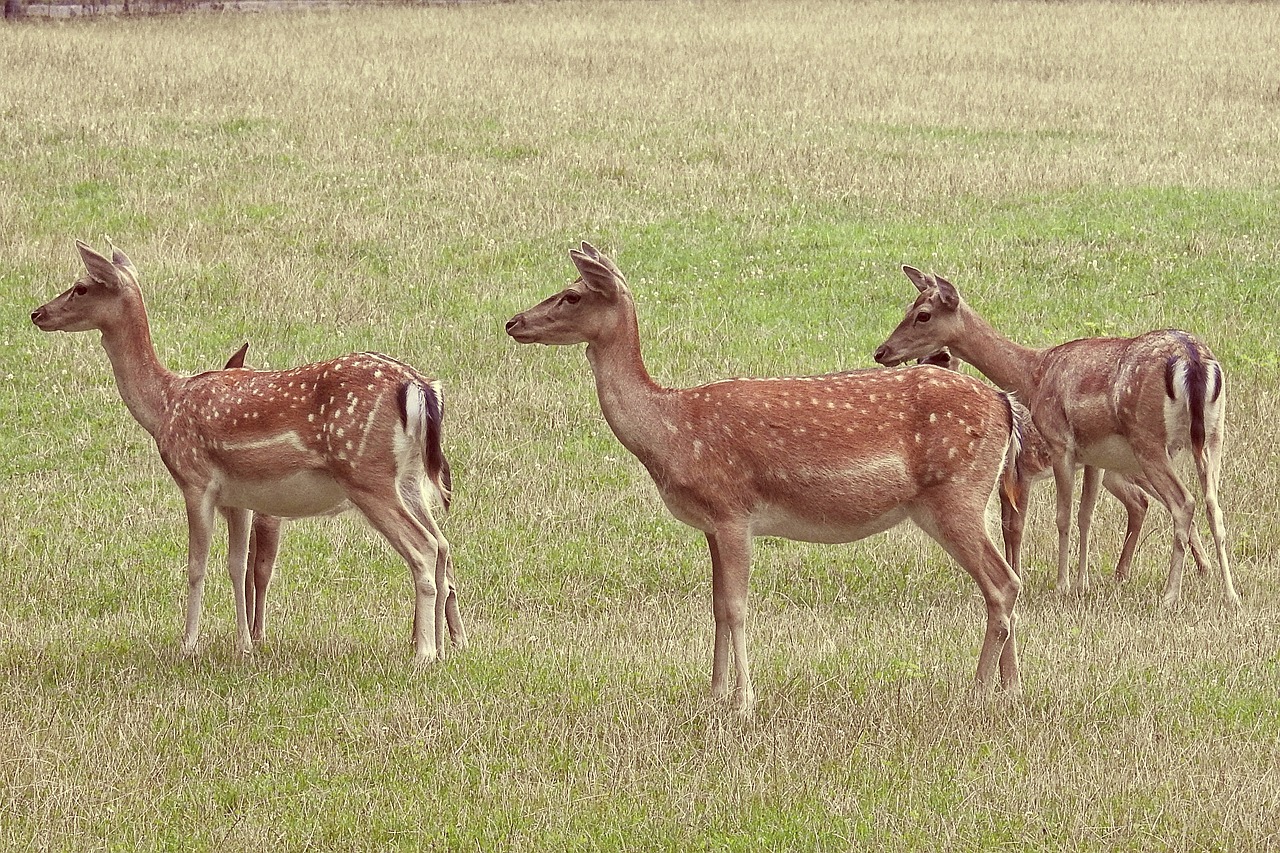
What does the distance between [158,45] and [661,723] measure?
72.7 ft

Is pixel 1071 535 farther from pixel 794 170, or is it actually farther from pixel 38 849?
pixel 794 170

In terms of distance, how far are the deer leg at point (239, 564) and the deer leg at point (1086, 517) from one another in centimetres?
462

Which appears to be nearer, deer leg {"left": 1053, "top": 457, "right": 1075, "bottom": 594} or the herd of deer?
the herd of deer

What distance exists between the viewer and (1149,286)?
48.5ft

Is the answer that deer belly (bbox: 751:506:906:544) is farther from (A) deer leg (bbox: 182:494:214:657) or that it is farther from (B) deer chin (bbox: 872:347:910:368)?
(B) deer chin (bbox: 872:347:910:368)

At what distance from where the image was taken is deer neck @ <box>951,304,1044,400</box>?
33.4ft

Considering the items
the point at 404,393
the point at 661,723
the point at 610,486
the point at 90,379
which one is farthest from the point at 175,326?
the point at 661,723

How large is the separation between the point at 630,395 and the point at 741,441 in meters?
0.54

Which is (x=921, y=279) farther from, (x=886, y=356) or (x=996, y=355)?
(x=996, y=355)

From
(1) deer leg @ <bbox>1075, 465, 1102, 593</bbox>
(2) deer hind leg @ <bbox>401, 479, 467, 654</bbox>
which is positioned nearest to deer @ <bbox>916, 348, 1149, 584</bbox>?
(1) deer leg @ <bbox>1075, 465, 1102, 593</bbox>

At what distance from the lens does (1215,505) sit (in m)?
9.11

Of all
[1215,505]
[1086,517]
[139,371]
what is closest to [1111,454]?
[1086,517]

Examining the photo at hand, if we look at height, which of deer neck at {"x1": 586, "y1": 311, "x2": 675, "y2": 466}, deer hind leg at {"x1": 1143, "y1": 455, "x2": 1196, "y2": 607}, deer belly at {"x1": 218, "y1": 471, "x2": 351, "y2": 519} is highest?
deer neck at {"x1": 586, "y1": 311, "x2": 675, "y2": 466}

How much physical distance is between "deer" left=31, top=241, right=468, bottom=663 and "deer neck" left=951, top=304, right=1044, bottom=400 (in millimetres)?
3699
